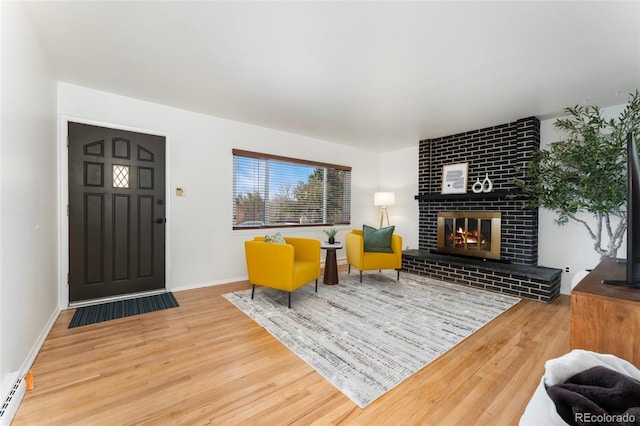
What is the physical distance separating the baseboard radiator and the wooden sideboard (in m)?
2.93

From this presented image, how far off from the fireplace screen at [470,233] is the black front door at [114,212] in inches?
172

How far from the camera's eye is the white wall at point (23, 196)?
1.57 metres

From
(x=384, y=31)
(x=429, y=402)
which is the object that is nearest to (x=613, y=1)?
(x=384, y=31)

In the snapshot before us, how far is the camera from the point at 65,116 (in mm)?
2887

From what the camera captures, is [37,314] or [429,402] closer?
[429,402]

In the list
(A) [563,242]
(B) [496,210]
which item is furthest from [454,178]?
(A) [563,242]

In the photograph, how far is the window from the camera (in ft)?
13.8

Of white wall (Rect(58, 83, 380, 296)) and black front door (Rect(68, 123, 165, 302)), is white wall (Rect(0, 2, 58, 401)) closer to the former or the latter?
black front door (Rect(68, 123, 165, 302))

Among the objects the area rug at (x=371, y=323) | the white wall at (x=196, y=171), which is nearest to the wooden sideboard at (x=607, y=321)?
the area rug at (x=371, y=323)

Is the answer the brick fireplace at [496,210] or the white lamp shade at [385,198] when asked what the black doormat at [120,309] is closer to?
the brick fireplace at [496,210]

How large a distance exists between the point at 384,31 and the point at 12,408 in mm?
3216

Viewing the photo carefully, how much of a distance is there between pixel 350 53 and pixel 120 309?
11.1 ft

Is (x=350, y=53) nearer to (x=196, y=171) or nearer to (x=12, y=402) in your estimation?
(x=196, y=171)

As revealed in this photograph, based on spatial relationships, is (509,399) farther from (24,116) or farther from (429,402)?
(24,116)
